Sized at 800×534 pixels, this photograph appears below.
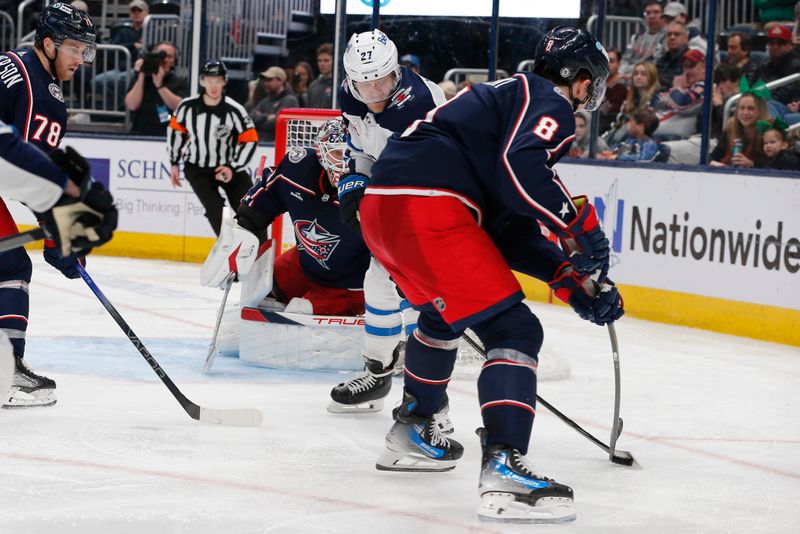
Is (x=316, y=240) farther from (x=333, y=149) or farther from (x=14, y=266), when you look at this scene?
(x=14, y=266)

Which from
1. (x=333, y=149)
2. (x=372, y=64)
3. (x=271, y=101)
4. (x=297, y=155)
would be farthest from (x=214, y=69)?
(x=372, y=64)

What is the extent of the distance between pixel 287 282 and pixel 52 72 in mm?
1298

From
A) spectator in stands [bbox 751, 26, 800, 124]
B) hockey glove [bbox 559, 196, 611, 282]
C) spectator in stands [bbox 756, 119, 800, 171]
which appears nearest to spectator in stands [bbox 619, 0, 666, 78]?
spectator in stands [bbox 751, 26, 800, 124]

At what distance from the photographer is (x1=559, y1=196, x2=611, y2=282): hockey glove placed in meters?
2.66

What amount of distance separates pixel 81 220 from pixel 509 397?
37.2 inches

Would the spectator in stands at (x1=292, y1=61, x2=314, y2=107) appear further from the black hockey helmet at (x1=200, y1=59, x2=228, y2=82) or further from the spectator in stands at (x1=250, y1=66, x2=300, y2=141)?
the black hockey helmet at (x1=200, y1=59, x2=228, y2=82)

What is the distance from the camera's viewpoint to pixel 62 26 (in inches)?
137

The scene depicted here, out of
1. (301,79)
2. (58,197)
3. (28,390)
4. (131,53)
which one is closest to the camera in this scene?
(58,197)

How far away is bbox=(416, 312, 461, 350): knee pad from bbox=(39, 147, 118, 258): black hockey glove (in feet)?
2.77

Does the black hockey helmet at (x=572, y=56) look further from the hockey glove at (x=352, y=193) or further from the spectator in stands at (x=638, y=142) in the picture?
the spectator in stands at (x=638, y=142)

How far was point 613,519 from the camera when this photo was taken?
8.68 ft

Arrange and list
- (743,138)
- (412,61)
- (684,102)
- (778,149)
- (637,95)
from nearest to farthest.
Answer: (778,149)
(743,138)
(684,102)
(637,95)
(412,61)

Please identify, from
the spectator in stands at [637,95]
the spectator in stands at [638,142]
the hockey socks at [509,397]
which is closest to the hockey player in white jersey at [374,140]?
the hockey socks at [509,397]

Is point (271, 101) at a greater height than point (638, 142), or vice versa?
point (271, 101)
